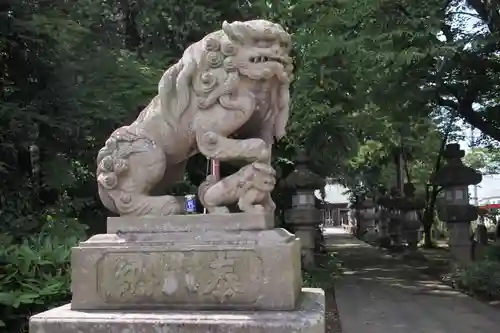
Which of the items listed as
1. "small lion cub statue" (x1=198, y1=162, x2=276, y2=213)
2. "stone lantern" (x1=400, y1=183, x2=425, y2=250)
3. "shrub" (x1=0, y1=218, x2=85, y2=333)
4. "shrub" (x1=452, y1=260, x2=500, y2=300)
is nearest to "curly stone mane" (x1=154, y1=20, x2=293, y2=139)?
"small lion cub statue" (x1=198, y1=162, x2=276, y2=213)

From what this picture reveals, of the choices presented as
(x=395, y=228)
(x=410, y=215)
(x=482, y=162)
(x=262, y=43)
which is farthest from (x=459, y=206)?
(x=482, y=162)

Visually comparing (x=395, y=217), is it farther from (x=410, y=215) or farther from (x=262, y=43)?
(x=262, y=43)

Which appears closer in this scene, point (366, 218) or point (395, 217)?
point (395, 217)

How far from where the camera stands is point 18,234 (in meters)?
6.16

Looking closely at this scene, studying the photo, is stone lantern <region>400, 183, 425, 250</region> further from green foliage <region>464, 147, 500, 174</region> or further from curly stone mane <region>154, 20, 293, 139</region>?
curly stone mane <region>154, 20, 293, 139</region>

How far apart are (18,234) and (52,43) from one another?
2379 millimetres

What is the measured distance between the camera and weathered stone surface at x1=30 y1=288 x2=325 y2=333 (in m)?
2.59

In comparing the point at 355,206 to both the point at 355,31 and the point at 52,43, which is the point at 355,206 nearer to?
the point at 355,31

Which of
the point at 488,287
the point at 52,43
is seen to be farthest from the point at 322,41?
the point at 488,287

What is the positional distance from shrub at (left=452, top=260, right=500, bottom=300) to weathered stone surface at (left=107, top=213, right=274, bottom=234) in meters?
7.81

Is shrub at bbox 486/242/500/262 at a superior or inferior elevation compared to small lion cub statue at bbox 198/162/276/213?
inferior

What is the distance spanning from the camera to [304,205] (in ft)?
39.1

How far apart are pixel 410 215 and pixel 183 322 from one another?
51.0 feet

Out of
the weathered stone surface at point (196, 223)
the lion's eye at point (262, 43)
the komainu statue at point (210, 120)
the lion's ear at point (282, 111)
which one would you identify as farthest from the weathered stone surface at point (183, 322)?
the lion's eye at point (262, 43)
